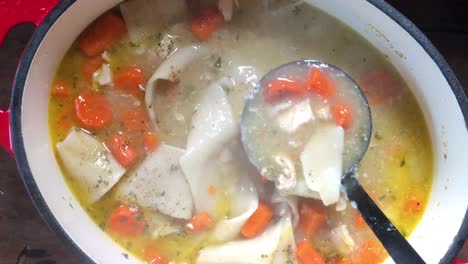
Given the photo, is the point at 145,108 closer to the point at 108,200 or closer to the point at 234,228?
the point at 108,200

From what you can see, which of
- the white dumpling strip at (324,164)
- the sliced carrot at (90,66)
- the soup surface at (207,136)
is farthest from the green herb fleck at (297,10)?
the sliced carrot at (90,66)

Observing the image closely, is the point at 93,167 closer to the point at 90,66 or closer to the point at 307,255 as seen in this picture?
the point at 90,66

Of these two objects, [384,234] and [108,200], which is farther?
[108,200]

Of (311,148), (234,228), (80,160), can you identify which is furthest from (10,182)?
(311,148)

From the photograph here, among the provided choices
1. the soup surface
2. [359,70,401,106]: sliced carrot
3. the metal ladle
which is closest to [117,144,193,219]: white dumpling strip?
the soup surface

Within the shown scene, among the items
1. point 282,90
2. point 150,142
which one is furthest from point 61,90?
point 282,90

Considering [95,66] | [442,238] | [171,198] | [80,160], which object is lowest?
[442,238]

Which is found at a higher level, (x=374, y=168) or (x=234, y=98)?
(x=234, y=98)

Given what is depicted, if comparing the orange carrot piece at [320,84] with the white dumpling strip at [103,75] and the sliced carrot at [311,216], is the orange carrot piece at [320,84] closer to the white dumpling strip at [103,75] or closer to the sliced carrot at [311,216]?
the sliced carrot at [311,216]

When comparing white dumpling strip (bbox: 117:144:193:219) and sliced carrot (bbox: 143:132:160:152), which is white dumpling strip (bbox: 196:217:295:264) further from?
sliced carrot (bbox: 143:132:160:152)
